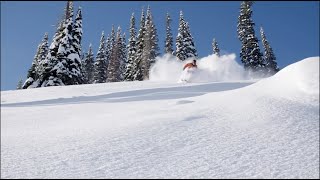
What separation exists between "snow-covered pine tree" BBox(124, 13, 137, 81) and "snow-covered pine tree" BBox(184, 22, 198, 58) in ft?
27.0

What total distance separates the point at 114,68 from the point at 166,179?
178ft

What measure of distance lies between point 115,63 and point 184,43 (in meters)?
13.5

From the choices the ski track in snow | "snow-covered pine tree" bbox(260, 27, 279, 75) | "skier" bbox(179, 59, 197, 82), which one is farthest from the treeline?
the ski track in snow

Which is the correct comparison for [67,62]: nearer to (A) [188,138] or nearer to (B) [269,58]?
(A) [188,138]

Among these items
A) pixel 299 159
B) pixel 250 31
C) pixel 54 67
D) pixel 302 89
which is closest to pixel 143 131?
pixel 299 159

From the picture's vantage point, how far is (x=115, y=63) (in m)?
58.2

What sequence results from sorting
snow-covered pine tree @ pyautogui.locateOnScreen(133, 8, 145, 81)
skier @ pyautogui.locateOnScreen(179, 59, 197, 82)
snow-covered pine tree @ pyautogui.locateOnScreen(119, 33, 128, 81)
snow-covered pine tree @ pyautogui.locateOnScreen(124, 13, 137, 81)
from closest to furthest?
skier @ pyautogui.locateOnScreen(179, 59, 197, 82) → snow-covered pine tree @ pyautogui.locateOnScreen(133, 8, 145, 81) → snow-covered pine tree @ pyautogui.locateOnScreen(124, 13, 137, 81) → snow-covered pine tree @ pyautogui.locateOnScreen(119, 33, 128, 81)

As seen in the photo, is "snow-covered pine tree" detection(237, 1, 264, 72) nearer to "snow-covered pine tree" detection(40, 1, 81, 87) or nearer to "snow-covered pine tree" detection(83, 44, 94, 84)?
"snow-covered pine tree" detection(40, 1, 81, 87)

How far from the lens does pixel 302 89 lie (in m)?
6.59

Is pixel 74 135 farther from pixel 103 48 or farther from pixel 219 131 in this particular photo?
pixel 103 48

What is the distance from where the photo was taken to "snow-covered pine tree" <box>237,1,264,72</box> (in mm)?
44125

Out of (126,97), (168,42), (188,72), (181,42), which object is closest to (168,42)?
(168,42)

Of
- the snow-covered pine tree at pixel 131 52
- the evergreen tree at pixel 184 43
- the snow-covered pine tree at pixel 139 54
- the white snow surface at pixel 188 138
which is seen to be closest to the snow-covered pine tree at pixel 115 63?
the snow-covered pine tree at pixel 131 52

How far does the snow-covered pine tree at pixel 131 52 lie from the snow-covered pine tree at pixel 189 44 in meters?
8.22
